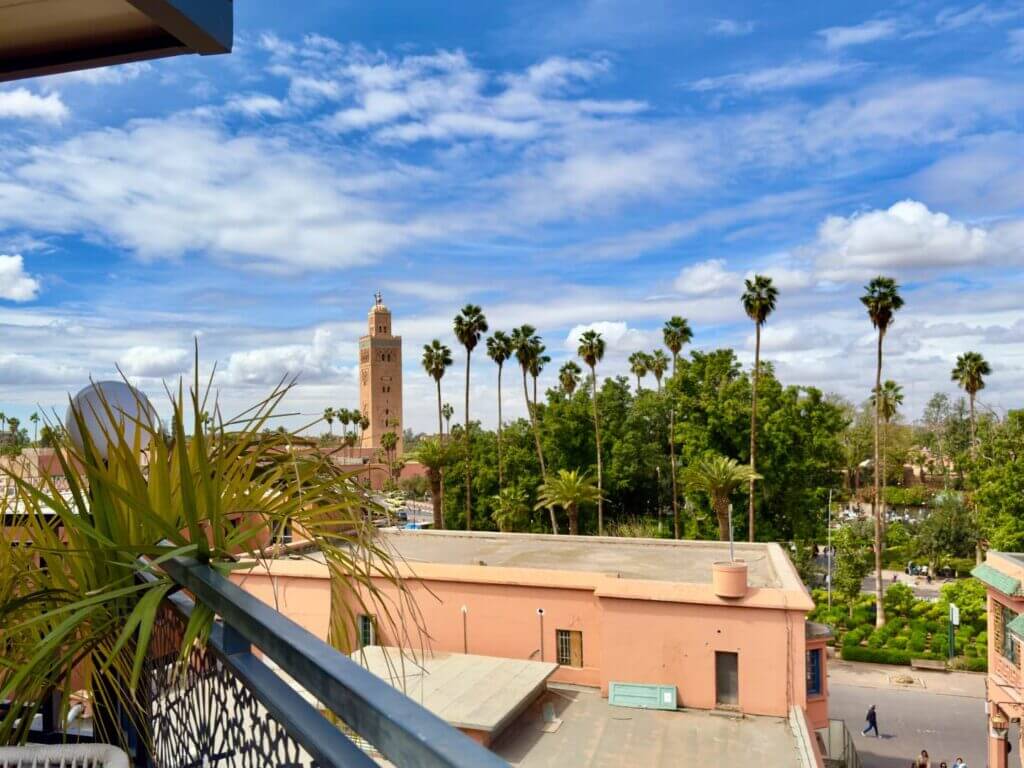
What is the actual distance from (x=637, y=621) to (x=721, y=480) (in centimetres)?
1462

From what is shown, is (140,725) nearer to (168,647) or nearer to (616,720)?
(168,647)

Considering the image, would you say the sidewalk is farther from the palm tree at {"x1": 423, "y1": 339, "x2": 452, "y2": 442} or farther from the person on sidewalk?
the palm tree at {"x1": 423, "y1": 339, "x2": 452, "y2": 442}

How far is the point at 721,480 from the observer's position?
2758 cm

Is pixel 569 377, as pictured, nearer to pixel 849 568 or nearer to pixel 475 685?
pixel 849 568

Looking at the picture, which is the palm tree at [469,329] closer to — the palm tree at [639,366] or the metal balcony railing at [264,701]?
the palm tree at [639,366]

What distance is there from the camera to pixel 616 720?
12875 mm

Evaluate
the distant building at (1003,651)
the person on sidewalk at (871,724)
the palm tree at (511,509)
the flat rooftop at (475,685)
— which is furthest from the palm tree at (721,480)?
the flat rooftop at (475,685)

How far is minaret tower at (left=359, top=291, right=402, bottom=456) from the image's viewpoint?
253 feet

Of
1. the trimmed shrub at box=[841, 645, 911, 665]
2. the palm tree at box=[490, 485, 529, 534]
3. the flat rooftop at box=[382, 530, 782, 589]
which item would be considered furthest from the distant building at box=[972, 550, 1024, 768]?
the palm tree at box=[490, 485, 529, 534]

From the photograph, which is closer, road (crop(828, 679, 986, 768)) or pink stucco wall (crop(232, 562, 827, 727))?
pink stucco wall (crop(232, 562, 827, 727))

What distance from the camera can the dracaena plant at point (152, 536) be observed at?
212 cm

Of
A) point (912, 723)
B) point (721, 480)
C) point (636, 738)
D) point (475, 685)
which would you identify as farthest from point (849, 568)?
point (475, 685)

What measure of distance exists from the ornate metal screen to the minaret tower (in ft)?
241

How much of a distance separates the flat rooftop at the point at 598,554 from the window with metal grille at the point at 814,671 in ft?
4.98
